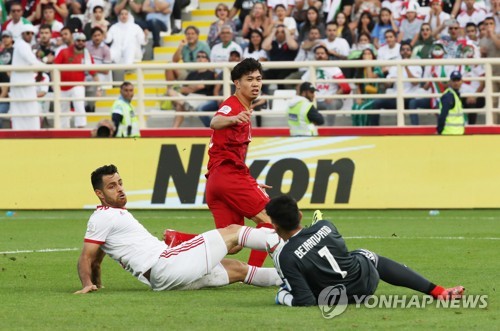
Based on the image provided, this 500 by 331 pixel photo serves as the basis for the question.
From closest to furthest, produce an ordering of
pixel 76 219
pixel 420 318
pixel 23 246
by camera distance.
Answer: pixel 420 318
pixel 23 246
pixel 76 219

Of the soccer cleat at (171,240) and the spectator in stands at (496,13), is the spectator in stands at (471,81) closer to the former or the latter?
the spectator in stands at (496,13)

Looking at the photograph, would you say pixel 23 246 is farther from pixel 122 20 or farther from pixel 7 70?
pixel 122 20

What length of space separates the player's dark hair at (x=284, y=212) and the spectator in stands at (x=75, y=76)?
49.9 feet

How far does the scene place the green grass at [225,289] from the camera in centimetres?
966

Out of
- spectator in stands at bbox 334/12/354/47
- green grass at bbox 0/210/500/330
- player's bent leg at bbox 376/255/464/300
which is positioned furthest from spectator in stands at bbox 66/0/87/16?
player's bent leg at bbox 376/255/464/300

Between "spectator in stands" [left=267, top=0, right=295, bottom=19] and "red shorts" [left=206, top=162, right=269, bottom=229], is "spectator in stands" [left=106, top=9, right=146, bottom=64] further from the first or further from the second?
"red shorts" [left=206, top=162, right=269, bottom=229]

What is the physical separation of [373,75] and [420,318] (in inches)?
596

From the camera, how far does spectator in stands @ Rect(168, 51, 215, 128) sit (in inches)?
982

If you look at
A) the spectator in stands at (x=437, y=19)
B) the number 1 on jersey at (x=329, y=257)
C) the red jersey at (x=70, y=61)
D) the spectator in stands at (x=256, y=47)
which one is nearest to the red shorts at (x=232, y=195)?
the number 1 on jersey at (x=329, y=257)

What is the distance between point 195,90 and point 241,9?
2.79 metres

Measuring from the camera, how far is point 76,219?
20.2 meters

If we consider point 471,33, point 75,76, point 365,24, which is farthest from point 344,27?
point 75,76

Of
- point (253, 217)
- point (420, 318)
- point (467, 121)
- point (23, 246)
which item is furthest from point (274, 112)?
point (420, 318)

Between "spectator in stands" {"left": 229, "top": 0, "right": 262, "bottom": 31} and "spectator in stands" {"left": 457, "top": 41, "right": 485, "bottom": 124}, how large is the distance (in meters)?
4.84
